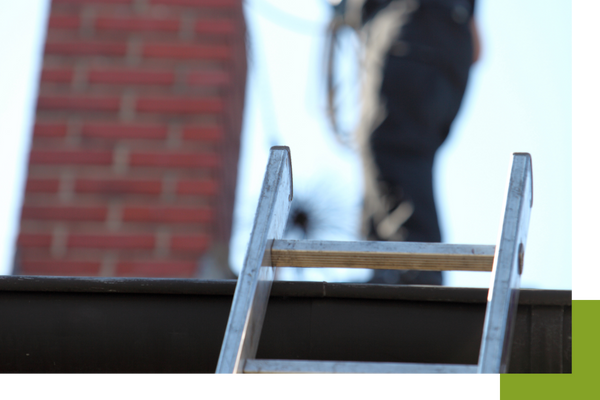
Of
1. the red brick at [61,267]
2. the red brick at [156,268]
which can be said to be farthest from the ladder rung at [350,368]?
the red brick at [61,267]

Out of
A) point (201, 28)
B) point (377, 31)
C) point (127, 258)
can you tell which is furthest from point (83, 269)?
point (377, 31)

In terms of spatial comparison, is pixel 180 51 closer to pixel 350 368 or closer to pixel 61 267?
pixel 61 267

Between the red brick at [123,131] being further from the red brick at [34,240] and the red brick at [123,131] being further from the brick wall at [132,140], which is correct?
the red brick at [34,240]

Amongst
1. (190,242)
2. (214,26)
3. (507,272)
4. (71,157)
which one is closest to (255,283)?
(507,272)

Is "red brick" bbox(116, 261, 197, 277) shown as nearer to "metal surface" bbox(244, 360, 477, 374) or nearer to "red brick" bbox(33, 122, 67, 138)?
"red brick" bbox(33, 122, 67, 138)

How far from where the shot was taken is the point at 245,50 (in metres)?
3.97

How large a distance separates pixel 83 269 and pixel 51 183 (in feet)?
1.33

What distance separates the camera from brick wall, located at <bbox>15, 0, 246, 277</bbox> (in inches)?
122

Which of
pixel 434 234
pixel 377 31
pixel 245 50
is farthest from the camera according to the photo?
pixel 245 50

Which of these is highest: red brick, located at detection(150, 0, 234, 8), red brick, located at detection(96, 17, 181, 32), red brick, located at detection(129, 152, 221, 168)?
red brick, located at detection(150, 0, 234, 8)

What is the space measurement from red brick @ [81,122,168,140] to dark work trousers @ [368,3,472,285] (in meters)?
1.07

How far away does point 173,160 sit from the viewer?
10.5 feet

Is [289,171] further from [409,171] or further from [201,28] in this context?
[201,28]

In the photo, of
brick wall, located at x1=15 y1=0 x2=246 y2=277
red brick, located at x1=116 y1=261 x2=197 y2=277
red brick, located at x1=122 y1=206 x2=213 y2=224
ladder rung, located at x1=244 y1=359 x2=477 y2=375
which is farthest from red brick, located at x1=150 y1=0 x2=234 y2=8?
ladder rung, located at x1=244 y1=359 x2=477 y2=375
